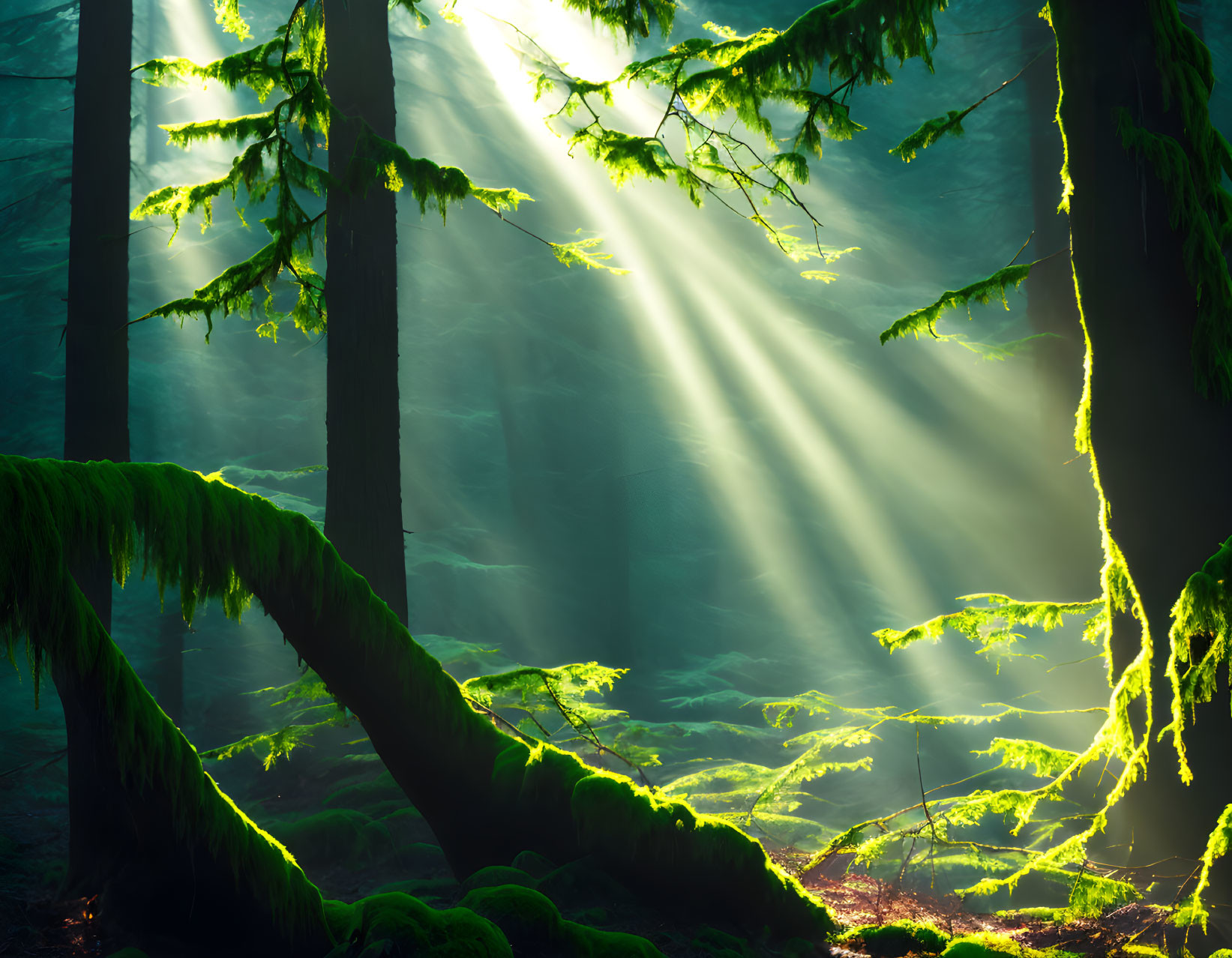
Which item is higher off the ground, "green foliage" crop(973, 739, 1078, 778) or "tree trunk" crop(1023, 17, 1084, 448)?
"tree trunk" crop(1023, 17, 1084, 448)

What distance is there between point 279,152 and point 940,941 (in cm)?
696

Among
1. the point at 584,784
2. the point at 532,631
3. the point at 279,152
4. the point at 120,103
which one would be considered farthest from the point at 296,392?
the point at 584,784

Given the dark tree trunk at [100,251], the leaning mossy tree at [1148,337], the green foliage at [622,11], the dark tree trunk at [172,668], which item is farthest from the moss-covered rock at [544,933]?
the dark tree trunk at [172,668]

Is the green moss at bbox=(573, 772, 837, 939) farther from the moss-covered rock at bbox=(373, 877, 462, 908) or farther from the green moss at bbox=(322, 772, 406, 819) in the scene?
the green moss at bbox=(322, 772, 406, 819)

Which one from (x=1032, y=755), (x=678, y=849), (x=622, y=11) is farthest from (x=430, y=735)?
(x=622, y=11)

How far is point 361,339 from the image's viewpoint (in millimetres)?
7094

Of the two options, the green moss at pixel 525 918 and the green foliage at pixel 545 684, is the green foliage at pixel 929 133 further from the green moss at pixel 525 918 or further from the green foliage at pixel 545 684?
the green moss at pixel 525 918

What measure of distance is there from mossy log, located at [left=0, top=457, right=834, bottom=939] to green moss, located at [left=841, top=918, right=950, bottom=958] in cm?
35

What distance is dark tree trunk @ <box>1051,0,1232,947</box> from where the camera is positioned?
401cm

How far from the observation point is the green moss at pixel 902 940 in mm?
4137

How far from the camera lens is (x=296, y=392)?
2627 cm

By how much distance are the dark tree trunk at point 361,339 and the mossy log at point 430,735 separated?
8.94 feet

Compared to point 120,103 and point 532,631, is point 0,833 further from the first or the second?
point 532,631

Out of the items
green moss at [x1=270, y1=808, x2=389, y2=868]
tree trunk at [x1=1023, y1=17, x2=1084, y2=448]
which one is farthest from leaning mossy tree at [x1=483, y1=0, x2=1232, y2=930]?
tree trunk at [x1=1023, y1=17, x2=1084, y2=448]
